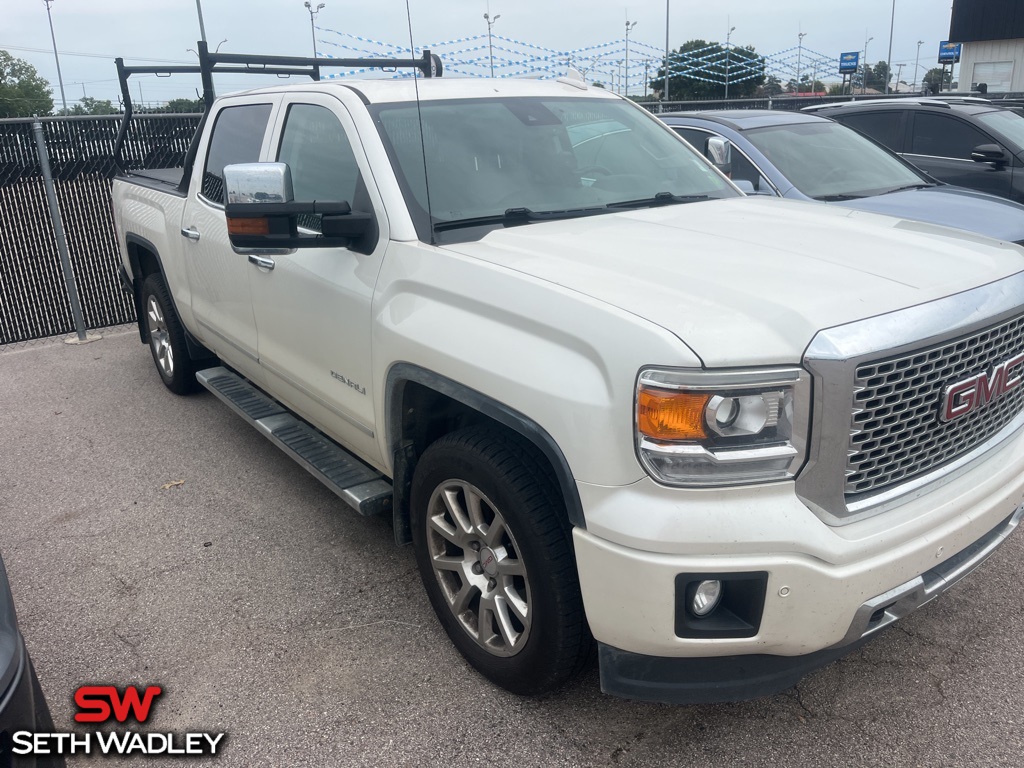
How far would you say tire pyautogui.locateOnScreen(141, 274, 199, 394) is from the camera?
5441 millimetres

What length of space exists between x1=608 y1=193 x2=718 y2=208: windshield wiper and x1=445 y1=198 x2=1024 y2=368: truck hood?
16 cm

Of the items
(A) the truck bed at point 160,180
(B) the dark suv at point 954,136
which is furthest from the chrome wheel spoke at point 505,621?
(B) the dark suv at point 954,136

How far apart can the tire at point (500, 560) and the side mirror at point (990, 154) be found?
6.84 metres

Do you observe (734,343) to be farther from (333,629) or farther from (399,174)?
(333,629)

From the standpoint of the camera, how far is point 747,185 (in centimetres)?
442

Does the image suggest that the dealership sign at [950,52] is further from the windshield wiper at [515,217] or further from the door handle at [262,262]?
the door handle at [262,262]

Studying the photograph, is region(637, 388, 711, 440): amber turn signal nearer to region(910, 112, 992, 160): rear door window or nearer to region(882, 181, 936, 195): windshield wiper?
region(882, 181, 936, 195): windshield wiper

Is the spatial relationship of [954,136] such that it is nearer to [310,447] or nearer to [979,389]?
[979,389]

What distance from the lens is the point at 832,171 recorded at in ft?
20.7

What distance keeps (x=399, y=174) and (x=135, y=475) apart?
2640mm

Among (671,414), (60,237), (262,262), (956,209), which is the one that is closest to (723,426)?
(671,414)

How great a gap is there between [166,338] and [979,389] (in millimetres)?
5106

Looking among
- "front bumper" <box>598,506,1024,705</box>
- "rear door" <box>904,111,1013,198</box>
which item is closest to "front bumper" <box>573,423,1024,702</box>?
"front bumper" <box>598,506,1024,705</box>

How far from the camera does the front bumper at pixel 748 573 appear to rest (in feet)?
6.59
